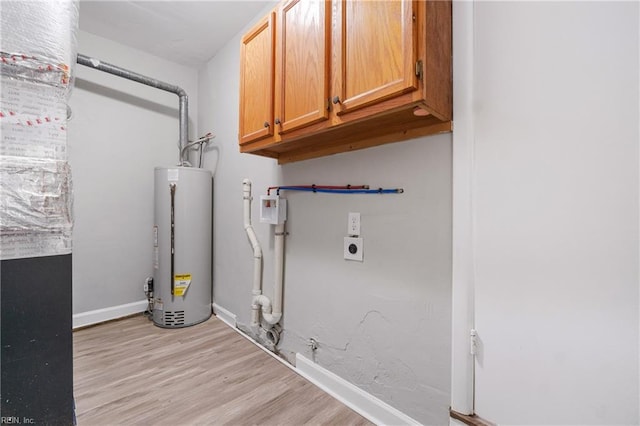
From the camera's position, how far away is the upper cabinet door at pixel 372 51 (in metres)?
0.97

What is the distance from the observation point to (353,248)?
1.52 m

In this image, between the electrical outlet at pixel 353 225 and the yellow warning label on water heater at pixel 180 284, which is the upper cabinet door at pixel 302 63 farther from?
the yellow warning label on water heater at pixel 180 284

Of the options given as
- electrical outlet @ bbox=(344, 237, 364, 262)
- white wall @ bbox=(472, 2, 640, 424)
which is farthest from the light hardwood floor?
white wall @ bbox=(472, 2, 640, 424)

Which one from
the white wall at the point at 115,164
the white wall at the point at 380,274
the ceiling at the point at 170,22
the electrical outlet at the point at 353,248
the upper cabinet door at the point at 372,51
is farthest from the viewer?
the white wall at the point at 115,164

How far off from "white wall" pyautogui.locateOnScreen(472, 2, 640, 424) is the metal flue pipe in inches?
106

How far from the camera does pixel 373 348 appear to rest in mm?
1438

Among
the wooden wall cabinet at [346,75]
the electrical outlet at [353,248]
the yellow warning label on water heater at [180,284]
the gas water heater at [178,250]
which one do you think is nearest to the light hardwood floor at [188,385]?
the gas water heater at [178,250]

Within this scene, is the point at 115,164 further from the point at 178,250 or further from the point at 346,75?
the point at 346,75

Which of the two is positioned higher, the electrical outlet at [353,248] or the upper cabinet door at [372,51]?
the upper cabinet door at [372,51]

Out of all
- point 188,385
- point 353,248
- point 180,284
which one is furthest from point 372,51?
point 180,284

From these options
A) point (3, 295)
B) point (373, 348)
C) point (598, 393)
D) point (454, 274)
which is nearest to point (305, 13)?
point (454, 274)

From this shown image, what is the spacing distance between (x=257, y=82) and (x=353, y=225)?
1.04m

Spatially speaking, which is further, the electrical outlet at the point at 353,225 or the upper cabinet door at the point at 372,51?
the electrical outlet at the point at 353,225

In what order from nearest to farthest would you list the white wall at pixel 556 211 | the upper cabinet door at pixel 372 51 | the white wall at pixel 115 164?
the white wall at pixel 556 211 → the upper cabinet door at pixel 372 51 → the white wall at pixel 115 164
